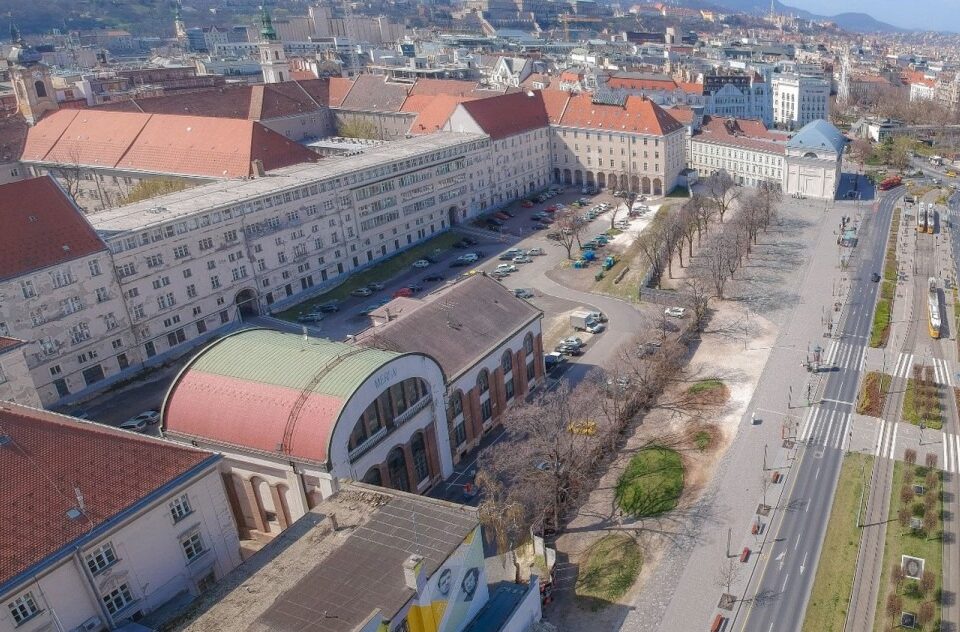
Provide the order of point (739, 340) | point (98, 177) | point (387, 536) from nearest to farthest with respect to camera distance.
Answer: point (387, 536), point (739, 340), point (98, 177)

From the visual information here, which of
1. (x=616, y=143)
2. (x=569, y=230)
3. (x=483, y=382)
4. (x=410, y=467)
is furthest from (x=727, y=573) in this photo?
(x=616, y=143)

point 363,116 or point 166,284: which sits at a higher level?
point 363,116

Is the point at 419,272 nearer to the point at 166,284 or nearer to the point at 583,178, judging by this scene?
the point at 166,284

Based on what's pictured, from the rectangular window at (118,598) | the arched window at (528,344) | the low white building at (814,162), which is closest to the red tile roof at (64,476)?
the rectangular window at (118,598)

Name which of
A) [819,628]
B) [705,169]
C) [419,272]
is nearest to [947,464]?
[819,628]

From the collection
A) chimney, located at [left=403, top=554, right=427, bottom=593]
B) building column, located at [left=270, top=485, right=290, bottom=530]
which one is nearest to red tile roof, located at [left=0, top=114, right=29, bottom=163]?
building column, located at [left=270, top=485, right=290, bottom=530]

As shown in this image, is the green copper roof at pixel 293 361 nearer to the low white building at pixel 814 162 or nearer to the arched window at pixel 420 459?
the arched window at pixel 420 459
